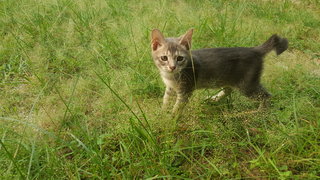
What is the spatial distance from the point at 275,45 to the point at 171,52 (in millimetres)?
1185

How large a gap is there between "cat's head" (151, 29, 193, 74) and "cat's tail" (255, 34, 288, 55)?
855 millimetres

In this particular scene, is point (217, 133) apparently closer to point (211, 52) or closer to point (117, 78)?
point (211, 52)

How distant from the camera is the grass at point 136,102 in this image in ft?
5.88

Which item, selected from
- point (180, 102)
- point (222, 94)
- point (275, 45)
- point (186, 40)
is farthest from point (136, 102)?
point (275, 45)

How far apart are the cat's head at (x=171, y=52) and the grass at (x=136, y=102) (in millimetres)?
406

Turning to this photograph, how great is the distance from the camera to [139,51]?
3568 millimetres

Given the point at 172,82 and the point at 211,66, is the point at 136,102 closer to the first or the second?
the point at 172,82

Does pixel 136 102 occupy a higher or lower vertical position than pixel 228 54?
lower

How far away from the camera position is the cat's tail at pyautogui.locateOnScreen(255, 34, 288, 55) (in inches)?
105

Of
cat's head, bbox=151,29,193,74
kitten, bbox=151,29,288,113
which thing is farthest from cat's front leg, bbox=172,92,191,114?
cat's head, bbox=151,29,193,74

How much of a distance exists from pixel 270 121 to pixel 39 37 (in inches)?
136

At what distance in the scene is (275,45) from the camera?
270cm

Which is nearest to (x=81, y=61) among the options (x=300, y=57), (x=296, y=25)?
(x=300, y=57)

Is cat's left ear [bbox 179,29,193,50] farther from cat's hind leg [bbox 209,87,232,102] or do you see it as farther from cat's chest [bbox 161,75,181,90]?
cat's hind leg [bbox 209,87,232,102]
